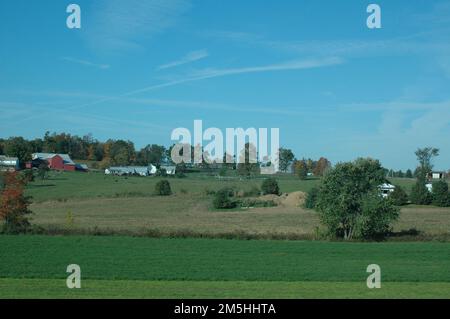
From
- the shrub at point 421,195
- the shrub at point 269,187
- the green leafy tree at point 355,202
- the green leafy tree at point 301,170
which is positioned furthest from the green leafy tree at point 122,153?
the green leafy tree at point 355,202

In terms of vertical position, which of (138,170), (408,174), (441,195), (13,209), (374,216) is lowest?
(374,216)

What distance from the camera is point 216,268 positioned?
24.2 meters

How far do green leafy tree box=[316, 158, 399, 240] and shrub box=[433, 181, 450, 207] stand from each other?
124 feet

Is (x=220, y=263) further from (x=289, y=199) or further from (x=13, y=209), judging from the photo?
(x=289, y=199)

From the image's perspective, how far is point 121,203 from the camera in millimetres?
70250

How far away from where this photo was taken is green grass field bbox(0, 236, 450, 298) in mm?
18328

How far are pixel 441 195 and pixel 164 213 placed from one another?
39.6 metres

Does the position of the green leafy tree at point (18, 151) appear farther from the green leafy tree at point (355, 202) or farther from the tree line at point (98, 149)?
the green leafy tree at point (355, 202)

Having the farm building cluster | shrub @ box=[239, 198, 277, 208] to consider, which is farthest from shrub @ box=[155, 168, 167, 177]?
shrub @ box=[239, 198, 277, 208]

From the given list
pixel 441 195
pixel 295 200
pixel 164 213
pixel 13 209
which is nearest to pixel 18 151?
pixel 164 213
